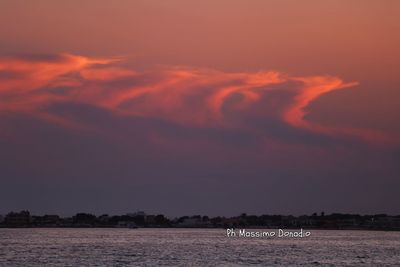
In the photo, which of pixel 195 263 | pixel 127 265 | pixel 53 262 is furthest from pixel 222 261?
pixel 53 262

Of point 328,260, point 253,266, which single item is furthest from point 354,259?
point 253,266

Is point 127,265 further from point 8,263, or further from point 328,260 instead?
point 328,260

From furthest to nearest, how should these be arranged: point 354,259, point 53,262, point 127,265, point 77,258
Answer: point 354,259 → point 77,258 → point 53,262 → point 127,265

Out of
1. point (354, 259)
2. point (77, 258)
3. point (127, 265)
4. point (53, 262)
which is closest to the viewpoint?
point (127, 265)

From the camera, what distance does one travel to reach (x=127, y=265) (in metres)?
80.9

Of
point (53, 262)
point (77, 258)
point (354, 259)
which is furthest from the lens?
point (354, 259)

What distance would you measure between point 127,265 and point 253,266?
42.5ft

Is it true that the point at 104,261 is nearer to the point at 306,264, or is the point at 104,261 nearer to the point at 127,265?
the point at 127,265

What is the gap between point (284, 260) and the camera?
312ft

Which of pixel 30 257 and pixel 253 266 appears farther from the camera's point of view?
pixel 30 257

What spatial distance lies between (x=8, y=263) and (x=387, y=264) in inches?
1650

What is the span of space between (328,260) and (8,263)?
38.0 meters

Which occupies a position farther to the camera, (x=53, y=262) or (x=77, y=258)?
(x=77, y=258)

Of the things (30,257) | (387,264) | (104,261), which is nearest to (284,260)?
(387,264)
